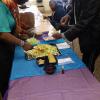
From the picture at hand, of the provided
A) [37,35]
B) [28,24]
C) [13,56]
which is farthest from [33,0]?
[13,56]

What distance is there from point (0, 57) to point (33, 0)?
3.78 m

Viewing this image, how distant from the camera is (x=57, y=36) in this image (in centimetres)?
220

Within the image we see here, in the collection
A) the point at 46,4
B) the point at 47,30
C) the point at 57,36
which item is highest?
the point at 57,36

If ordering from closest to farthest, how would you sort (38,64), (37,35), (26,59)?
(38,64) → (26,59) → (37,35)

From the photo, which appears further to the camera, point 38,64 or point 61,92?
point 38,64

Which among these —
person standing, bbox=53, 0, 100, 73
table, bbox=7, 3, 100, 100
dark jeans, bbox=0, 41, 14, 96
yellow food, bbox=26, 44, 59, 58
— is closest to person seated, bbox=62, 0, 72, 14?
person standing, bbox=53, 0, 100, 73

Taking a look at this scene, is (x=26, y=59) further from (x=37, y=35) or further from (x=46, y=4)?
(x=46, y=4)

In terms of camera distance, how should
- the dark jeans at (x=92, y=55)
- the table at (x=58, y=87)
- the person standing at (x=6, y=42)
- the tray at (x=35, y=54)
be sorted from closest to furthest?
the table at (x=58, y=87), the person standing at (x=6, y=42), the tray at (x=35, y=54), the dark jeans at (x=92, y=55)

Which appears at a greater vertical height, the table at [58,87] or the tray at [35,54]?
the table at [58,87]

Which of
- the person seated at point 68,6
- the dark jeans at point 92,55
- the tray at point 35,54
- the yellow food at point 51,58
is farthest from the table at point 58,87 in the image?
the person seated at point 68,6

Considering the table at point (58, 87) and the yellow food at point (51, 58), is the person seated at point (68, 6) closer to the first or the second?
the yellow food at point (51, 58)

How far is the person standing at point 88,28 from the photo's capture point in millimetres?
1836

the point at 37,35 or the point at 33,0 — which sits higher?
the point at 37,35

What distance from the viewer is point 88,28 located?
1982 mm
